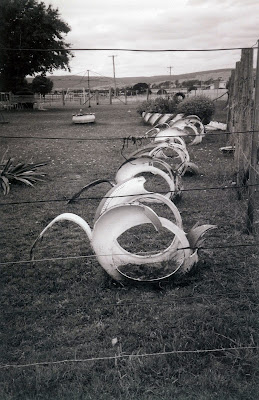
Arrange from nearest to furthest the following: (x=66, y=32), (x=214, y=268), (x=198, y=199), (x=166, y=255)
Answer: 1. (x=166, y=255)
2. (x=214, y=268)
3. (x=198, y=199)
4. (x=66, y=32)

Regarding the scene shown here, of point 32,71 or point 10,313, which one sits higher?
point 32,71

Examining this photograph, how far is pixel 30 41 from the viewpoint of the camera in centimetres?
2733

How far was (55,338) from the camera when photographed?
283 centimetres

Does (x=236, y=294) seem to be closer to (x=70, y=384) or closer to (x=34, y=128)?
(x=70, y=384)

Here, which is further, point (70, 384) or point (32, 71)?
point (32, 71)

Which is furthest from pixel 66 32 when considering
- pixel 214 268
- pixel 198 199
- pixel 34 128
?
pixel 214 268

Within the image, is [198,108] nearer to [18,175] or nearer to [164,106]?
[164,106]

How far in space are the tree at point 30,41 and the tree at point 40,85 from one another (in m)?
1.58

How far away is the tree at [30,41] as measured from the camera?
26.2 m

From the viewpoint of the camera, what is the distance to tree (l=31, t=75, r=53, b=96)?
3278 cm

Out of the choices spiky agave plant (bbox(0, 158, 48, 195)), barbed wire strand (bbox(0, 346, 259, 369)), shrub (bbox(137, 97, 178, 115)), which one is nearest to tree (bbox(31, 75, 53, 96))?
shrub (bbox(137, 97, 178, 115))

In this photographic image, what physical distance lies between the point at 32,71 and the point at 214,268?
1177 inches

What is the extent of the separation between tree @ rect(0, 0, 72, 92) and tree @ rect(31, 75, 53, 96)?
1.58 meters

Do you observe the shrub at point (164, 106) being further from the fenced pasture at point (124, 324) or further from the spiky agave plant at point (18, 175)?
the fenced pasture at point (124, 324)
